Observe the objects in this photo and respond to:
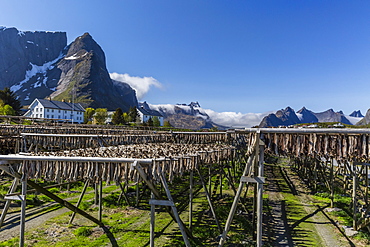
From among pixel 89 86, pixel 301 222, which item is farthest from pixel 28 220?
pixel 89 86

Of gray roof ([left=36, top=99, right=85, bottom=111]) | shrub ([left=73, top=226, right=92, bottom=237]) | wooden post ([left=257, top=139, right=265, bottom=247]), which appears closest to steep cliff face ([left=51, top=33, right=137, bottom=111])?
gray roof ([left=36, top=99, right=85, bottom=111])

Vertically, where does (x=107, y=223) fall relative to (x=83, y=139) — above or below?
below

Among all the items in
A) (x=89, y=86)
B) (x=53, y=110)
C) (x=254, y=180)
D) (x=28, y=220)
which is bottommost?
(x=28, y=220)

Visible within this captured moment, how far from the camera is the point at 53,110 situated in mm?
89250

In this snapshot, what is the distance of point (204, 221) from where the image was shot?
1141cm

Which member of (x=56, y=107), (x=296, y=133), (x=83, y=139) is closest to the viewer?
(x=296, y=133)

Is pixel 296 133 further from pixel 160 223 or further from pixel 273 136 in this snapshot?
pixel 160 223

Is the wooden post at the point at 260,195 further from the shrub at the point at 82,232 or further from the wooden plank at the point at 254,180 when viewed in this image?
the shrub at the point at 82,232

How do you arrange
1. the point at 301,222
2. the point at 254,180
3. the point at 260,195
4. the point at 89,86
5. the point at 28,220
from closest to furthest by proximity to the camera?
the point at 260,195
the point at 254,180
the point at 28,220
the point at 301,222
the point at 89,86

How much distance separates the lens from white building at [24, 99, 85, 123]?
85125mm

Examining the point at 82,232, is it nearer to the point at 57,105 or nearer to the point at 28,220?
the point at 28,220

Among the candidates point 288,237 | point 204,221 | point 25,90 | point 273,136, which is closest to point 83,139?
point 204,221

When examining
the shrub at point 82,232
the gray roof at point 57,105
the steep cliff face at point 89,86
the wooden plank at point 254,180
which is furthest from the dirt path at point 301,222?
the steep cliff face at point 89,86

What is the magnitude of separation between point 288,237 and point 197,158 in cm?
625
